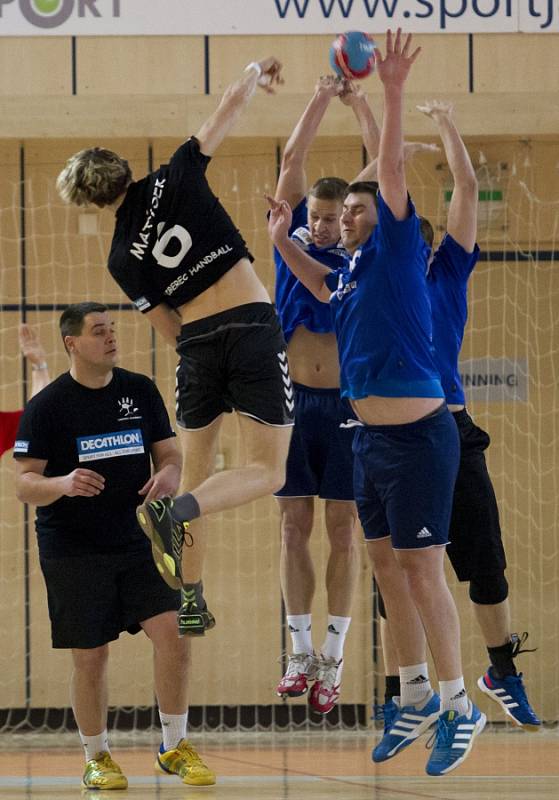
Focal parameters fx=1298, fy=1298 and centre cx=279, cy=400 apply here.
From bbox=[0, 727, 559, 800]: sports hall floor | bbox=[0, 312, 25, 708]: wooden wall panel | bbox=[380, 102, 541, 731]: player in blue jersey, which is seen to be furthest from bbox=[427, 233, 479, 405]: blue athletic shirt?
bbox=[0, 312, 25, 708]: wooden wall panel

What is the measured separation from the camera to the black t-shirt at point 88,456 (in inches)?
245

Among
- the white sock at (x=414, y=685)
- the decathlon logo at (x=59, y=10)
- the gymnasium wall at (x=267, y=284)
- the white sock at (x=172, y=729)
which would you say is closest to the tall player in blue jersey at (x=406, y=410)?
the white sock at (x=414, y=685)

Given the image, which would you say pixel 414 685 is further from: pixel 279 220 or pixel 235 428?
pixel 235 428

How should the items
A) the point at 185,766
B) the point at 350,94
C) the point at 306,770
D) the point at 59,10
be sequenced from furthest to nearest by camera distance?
1. the point at 59,10
2. the point at 306,770
3. the point at 185,766
4. the point at 350,94

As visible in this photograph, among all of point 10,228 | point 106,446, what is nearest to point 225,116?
point 106,446

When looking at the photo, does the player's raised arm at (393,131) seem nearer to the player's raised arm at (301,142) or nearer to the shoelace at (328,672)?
the player's raised arm at (301,142)

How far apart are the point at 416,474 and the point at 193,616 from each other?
3.59 ft

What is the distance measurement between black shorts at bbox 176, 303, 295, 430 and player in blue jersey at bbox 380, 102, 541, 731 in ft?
2.70

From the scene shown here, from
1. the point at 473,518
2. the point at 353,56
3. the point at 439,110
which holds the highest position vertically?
the point at 353,56

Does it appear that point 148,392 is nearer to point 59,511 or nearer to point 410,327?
point 59,511

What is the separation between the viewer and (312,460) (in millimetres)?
6180

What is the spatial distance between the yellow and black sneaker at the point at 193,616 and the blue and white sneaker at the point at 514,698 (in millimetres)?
1393

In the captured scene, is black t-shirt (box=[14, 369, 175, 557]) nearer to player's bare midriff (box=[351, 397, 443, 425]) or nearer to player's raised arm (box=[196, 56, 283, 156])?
player's bare midriff (box=[351, 397, 443, 425])

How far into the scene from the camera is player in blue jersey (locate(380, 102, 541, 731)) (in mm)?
5688
